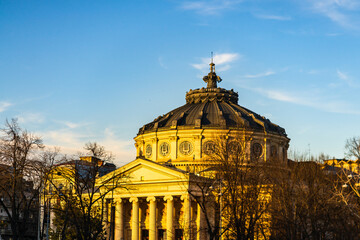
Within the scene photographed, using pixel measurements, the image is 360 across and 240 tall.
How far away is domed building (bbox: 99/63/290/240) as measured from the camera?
7925 centimetres

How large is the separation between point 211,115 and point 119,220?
2318cm

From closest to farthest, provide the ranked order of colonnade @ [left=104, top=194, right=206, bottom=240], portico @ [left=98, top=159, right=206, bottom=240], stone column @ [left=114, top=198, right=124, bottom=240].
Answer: colonnade @ [left=104, top=194, right=206, bottom=240] < portico @ [left=98, top=159, right=206, bottom=240] < stone column @ [left=114, top=198, right=124, bottom=240]

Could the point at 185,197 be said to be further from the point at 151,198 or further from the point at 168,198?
the point at 151,198

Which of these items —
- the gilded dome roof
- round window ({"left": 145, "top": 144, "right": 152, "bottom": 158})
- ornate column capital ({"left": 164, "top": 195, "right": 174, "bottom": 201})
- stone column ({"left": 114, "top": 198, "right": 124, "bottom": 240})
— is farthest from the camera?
round window ({"left": 145, "top": 144, "right": 152, "bottom": 158})

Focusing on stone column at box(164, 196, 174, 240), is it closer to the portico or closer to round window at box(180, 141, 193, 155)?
the portico

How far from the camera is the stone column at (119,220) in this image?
3334 inches

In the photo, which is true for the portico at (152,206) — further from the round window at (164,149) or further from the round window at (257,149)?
the round window at (257,149)

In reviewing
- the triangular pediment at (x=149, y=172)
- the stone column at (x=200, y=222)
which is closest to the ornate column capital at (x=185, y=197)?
the triangular pediment at (x=149, y=172)

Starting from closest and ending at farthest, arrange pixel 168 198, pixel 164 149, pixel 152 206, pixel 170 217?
pixel 170 217 → pixel 168 198 → pixel 152 206 → pixel 164 149

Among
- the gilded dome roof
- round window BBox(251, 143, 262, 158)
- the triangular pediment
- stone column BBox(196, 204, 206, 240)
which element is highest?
the gilded dome roof

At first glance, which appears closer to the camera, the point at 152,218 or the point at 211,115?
the point at 152,218

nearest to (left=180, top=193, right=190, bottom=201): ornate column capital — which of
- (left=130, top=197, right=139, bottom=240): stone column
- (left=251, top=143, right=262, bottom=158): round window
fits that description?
(left=130, top=197, right=139, bottom=240): stone column

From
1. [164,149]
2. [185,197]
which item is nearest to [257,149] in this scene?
[164,149]

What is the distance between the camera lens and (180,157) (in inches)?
3701
